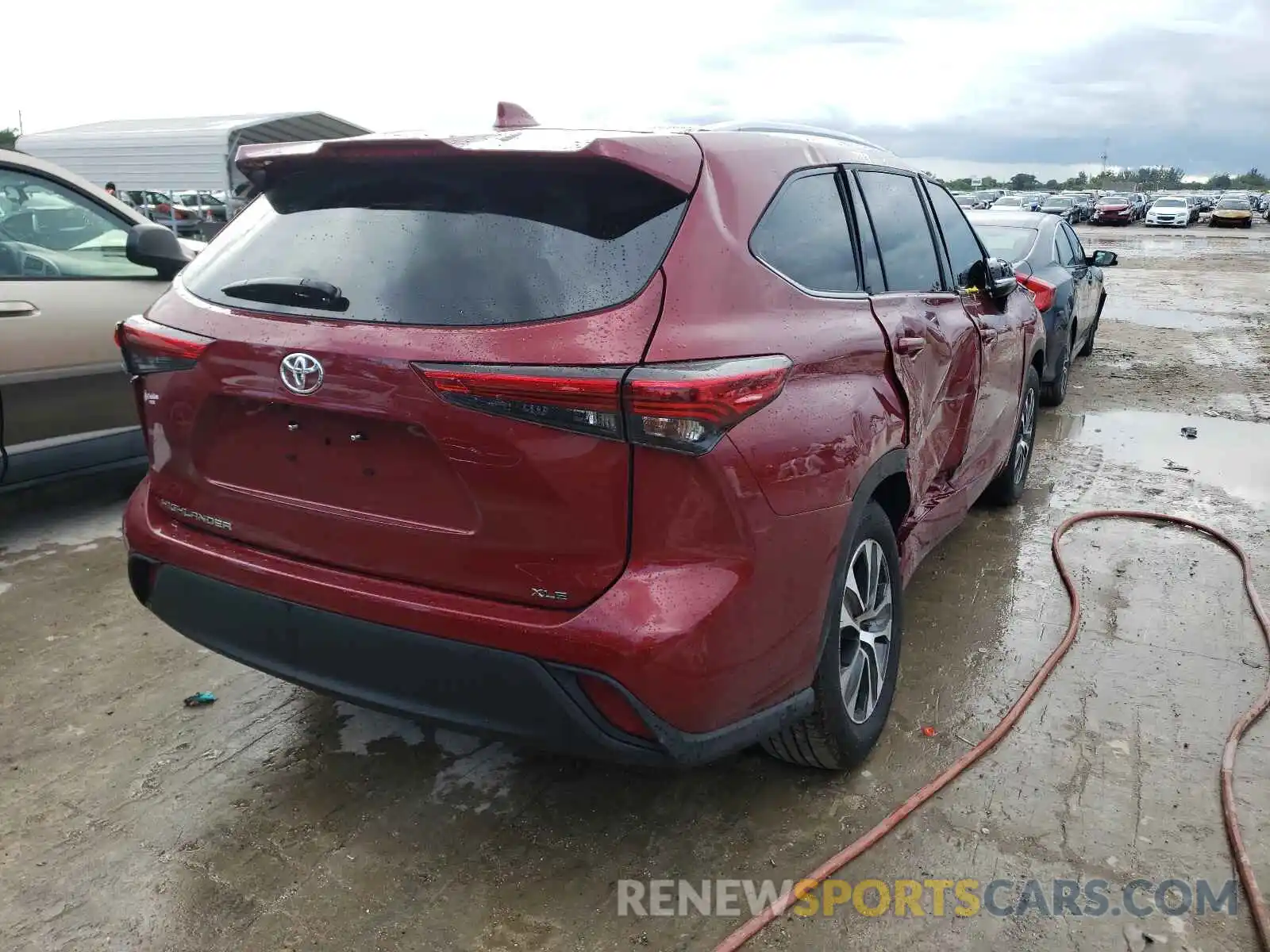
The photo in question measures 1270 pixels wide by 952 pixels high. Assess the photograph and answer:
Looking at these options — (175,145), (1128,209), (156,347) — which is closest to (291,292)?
(156,347)

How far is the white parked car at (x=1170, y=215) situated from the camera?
44.8m

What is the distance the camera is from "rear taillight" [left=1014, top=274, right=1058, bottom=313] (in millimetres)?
7301

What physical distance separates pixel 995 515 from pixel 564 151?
4.02 metres

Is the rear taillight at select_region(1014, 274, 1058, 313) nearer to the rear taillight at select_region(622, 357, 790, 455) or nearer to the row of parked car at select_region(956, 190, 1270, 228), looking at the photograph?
the rear taillight at select_region(622, 357, 790, 455)

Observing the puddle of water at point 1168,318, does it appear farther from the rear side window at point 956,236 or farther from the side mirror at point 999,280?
the rear side window at point 956,236

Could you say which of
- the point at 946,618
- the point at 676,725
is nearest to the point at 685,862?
the point at 676,725

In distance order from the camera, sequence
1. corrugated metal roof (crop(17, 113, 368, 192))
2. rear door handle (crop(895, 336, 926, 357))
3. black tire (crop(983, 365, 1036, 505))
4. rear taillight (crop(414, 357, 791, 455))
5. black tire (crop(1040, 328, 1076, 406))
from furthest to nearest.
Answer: corrugated metal roof (crop(17, 113, 368, 192)) → black tire (crop(1040, 328, 1076, 406)) → black tire (crop(983, 365, 1036, 505)) → rear door handle (crop(895, 336, 926, 357)) → rear taillight (crop(414, 357, 791, 455))

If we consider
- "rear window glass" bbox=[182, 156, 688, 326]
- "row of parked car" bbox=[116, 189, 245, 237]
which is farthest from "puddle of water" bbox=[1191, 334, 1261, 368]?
"row of parked car" bbox=[116, 189, 245, 237]

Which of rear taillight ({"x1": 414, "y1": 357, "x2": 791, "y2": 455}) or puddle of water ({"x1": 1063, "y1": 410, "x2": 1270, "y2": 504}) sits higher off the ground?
rear taillight ({"x1": 414, "y1": 357, "x2": 791, "y2": 455})

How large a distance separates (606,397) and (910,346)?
53.7 inches

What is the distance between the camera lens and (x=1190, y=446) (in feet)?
22.6

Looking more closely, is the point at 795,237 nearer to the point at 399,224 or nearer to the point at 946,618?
the point at 399,224

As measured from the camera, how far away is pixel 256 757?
2.96 metres

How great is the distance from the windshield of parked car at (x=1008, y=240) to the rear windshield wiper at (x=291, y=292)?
21.3 feet
